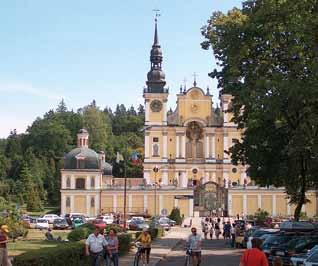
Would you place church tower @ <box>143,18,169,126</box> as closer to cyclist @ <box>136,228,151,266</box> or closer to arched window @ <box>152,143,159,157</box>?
arched window @ <box>152,143,159,157</box>

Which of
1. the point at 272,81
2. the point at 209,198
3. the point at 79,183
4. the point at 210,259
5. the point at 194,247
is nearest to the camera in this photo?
the point at 194,247

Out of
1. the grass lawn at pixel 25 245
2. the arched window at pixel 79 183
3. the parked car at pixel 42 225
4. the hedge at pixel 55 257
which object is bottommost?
the grass lawn at pixel 25 245

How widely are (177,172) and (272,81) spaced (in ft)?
250

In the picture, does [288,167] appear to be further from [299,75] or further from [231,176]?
[231,176]

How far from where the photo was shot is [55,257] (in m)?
18.3

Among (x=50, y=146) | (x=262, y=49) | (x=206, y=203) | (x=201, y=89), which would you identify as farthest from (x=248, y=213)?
(x=262, y=49)

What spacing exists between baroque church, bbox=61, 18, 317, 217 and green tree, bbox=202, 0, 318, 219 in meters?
54.6

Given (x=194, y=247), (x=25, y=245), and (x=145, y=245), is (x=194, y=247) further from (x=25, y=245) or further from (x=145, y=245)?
(x=25, y=245)

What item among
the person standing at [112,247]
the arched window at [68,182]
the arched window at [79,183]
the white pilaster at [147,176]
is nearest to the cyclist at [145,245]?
the person standing at [112,247]

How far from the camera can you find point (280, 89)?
27172mm

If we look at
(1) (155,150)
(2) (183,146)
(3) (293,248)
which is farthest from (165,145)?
(3) (293,248)

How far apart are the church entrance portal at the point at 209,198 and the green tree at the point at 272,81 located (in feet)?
180

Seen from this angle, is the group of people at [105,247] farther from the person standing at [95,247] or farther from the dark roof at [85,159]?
the dark roof at [85,159]

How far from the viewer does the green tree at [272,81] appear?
26625 mm
